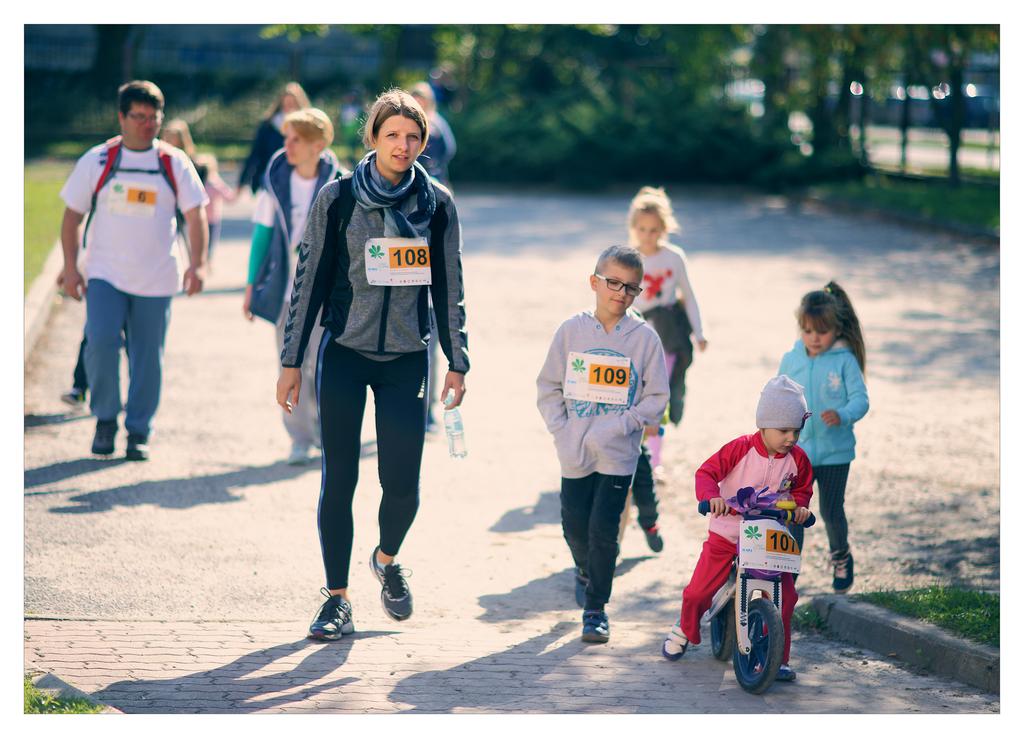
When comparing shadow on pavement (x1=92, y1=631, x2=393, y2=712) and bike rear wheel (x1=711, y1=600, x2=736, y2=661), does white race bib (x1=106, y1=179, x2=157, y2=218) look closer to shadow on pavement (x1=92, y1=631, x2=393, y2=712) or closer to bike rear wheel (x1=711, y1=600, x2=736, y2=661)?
shadow on pavement (x1=92, y1=631, x2=393, y2=712)

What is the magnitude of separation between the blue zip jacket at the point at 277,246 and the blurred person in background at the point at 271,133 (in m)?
3.80

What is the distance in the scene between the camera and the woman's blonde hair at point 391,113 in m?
5.45

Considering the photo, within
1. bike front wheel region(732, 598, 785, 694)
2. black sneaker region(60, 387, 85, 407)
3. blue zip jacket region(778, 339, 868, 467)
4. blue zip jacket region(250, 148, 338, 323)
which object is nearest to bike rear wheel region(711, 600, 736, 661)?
bike front wheel region(732, 598, 785, 694)

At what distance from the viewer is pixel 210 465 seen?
8.54 metres

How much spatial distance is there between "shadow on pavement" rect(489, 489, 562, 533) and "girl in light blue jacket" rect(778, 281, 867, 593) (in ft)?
5.43

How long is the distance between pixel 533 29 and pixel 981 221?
17640mm

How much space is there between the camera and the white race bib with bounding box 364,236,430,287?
5.46 m

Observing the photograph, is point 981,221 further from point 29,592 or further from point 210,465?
point 29,592

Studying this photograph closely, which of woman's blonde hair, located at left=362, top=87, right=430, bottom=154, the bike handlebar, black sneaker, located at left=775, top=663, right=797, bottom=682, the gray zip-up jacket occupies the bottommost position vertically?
black sneaker, located at left=775, top=663, right=797, bottom=682

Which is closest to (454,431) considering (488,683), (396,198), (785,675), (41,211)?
(396,198)

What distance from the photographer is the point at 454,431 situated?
5.98m

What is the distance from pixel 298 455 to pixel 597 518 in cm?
326

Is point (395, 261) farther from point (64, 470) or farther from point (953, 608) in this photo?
point (64, 470)
